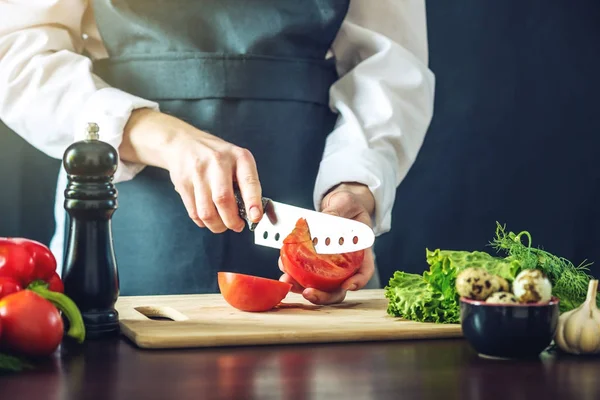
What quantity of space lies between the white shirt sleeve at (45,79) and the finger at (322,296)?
49 centimetres

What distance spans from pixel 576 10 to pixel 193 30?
1.59 metres

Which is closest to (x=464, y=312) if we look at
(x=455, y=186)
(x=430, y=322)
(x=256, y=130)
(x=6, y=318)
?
(x=430, y=322)

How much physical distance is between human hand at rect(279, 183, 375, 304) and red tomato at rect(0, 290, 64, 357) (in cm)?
53

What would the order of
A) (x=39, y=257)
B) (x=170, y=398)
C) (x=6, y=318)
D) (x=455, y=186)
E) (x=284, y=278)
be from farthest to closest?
(x=455, y=186)
(x=284, y=278)
(x=39, y=257)
(x=6, y=318)
(x=170, y=398)

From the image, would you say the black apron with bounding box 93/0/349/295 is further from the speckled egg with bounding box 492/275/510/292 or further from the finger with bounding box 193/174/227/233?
the speckled egg with bounding box 492/275/510/292

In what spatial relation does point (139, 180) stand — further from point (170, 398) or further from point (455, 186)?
point (455, 186)

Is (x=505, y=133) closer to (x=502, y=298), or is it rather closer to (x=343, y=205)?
(x=343, y=205)

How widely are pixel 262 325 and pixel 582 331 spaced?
430 mm

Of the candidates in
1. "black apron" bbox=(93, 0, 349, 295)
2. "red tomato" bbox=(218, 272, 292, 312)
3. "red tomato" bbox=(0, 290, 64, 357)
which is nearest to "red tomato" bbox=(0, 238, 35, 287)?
"red tomato" bbox=(0, 290, 64, 357)

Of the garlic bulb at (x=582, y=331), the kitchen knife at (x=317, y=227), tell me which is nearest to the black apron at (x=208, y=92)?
the kitchen knife at (x=317, y=227)

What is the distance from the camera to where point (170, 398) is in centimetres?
93

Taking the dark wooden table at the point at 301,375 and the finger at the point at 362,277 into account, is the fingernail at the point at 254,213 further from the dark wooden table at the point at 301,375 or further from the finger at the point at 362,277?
the dark wooden table at the point at 301,375

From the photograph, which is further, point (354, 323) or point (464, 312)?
point (354, 323)

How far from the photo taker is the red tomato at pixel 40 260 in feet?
4.08
